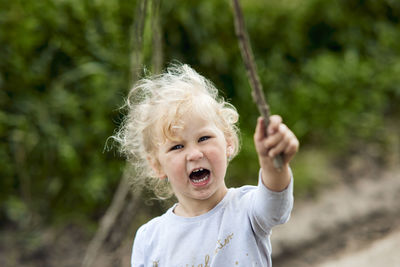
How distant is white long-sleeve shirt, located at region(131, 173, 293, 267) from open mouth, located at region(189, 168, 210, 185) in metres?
0.10

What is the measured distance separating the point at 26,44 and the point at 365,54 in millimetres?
2921

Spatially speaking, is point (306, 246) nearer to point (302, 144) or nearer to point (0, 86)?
point (302, 144)

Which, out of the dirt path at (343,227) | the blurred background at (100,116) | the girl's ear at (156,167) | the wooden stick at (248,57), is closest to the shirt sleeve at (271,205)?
the wooden stick at (248,57)

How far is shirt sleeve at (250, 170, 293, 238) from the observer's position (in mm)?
1223

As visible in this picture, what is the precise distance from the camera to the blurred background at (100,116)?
3.54m

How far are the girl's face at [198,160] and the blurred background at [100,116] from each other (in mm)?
1685

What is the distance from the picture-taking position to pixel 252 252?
142 cm

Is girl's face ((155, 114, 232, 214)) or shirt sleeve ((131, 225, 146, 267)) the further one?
shirt sleeve ((131, 225, 146, 267))

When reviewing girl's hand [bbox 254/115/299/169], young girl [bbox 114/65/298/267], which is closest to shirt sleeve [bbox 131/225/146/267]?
young girl [bbox 114/65/298/267]

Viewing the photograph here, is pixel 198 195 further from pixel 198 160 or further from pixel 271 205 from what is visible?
pixel 271 205

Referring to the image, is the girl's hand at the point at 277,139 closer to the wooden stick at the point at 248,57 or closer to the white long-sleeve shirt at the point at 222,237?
the wooden stick at the point at 248,57

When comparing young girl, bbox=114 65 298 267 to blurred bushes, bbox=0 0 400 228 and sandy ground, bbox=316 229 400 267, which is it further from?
sandy ground, bbox=316 229 400 267

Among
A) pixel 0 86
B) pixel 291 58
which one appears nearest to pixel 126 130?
pixel 0 86

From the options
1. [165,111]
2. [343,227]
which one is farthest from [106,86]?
[165,111]
